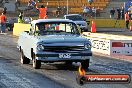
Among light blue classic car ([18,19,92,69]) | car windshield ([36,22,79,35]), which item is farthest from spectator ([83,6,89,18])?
light blue classic car ([18,19,92,69])

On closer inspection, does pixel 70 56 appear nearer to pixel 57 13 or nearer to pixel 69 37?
pixel 69 37

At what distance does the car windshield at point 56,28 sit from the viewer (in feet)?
47.6

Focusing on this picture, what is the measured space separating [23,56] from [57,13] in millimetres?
41573

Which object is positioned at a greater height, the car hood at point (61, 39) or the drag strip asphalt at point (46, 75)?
the car hood at point (61, 39)

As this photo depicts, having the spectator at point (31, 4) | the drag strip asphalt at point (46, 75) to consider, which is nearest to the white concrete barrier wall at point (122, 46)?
the drag strip asphalt at point (46, 75)

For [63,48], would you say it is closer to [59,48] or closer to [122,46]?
[59,48]

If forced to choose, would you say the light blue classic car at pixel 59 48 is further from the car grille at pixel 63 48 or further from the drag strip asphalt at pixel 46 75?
the drag strip asphalt at pixel 46 75

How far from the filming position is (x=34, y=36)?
14.3m

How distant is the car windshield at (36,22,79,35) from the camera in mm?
14511

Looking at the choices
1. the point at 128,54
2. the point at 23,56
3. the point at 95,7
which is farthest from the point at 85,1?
the point at 23,56

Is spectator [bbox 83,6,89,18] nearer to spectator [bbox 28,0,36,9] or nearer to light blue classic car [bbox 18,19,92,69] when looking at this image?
spectator [bbox 28,0,36,9]

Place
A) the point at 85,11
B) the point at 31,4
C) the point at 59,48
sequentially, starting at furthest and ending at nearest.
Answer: the point at 31,4 < the point at 85,11 < the point at 59,48

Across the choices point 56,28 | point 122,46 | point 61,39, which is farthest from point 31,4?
point 61,39

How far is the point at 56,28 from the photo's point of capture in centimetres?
1488
